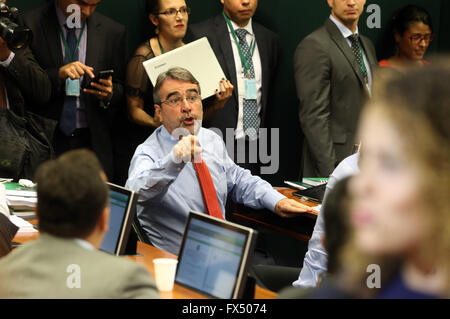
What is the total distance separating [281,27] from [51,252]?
413cm

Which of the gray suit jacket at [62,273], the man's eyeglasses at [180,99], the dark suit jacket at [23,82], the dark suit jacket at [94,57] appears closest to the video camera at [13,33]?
the dark suit jacket at [23,82]

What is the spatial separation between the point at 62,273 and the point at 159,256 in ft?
3.48

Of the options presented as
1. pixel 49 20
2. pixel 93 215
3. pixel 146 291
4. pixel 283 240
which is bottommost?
pixel 283 240

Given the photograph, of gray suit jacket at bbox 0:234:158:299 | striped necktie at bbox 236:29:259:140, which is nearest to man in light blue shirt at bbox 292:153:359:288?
gray suit jacket at bbox 0:234:158:299

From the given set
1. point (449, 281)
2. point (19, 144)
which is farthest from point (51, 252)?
point (19, 144)

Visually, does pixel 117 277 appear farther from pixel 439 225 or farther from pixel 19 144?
pixel 19 144

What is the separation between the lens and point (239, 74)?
454 cm

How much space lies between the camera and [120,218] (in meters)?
2.10

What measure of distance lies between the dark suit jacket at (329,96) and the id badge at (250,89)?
0.31 meters

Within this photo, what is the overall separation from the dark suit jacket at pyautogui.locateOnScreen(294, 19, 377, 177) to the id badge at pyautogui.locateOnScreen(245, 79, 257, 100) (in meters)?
0.31

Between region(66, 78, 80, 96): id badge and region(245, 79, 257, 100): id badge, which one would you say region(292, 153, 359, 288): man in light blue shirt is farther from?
region(245, 79, 257, 100): id badge

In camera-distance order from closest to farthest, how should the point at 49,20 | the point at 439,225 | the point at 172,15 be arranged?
the point at 439,225 < the point at 49,20 < the point at 172,15

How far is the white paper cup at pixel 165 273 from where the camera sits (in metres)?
1.92

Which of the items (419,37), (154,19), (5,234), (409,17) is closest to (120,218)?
(5,234)
